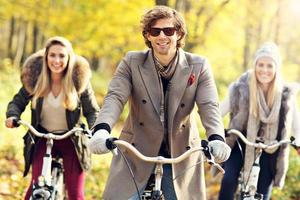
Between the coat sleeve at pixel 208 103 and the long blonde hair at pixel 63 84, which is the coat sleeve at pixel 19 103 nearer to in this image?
the long blonde hair at pixel 63 84

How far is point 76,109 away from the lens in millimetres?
6094

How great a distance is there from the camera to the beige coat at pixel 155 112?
425cm

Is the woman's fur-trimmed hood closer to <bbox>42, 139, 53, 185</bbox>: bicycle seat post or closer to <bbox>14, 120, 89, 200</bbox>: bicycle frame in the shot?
<bbox>14, 120, 89, 200</bbox>: bicycle frame

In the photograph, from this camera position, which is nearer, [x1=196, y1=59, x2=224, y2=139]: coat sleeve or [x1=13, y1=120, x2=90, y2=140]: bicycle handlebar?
[x1=196, y1=59, x2=224, y2=139]: coat sleeve

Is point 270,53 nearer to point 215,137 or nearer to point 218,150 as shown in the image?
point 215,137

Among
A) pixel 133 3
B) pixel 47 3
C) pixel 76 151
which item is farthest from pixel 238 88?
pixel 47 3

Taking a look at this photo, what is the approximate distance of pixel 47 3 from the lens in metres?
16.0

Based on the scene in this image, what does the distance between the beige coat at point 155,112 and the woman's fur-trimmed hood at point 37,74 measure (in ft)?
5.80

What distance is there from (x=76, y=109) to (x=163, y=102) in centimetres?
200

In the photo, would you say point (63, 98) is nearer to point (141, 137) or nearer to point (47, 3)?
point (141, 137)

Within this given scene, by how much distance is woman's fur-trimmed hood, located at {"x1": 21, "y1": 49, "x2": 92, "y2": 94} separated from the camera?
6086 millimetres

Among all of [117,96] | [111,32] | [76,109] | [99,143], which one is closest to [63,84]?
[76,109]

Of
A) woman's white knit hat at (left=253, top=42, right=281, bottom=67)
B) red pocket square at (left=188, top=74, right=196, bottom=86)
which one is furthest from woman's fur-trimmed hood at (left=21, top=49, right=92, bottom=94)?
red pocket square at (left=188, top=74, right=196, bottom=86)

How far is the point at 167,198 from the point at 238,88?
2617 millimetres
